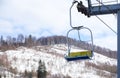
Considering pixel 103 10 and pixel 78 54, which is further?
pixel 103 10

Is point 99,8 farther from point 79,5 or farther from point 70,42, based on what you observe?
point 70,42

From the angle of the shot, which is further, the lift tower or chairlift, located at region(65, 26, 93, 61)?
the lift tower

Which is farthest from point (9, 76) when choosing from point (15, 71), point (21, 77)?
point (15, 71)

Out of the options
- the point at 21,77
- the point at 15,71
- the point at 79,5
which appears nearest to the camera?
the point at 79,5

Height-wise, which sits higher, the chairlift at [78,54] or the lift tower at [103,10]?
the lift tower at [103,10]

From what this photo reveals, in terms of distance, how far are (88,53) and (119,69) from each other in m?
1.95

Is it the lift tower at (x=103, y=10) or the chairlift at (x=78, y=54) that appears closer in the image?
the chairlift at (x=78, y=54)

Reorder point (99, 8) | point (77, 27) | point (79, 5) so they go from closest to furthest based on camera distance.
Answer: point (77, 27) < point (79, 5) < point (99, 8)

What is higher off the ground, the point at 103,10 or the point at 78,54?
the point at 103,10

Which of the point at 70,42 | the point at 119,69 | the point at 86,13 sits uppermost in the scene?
the point at 86,13

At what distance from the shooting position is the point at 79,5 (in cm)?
1211

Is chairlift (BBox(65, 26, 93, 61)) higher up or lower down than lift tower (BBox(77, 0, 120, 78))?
lower down

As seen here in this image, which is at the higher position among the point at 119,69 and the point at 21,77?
the point at 119,69

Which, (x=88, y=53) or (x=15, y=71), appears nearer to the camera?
(x=88, y=53)
